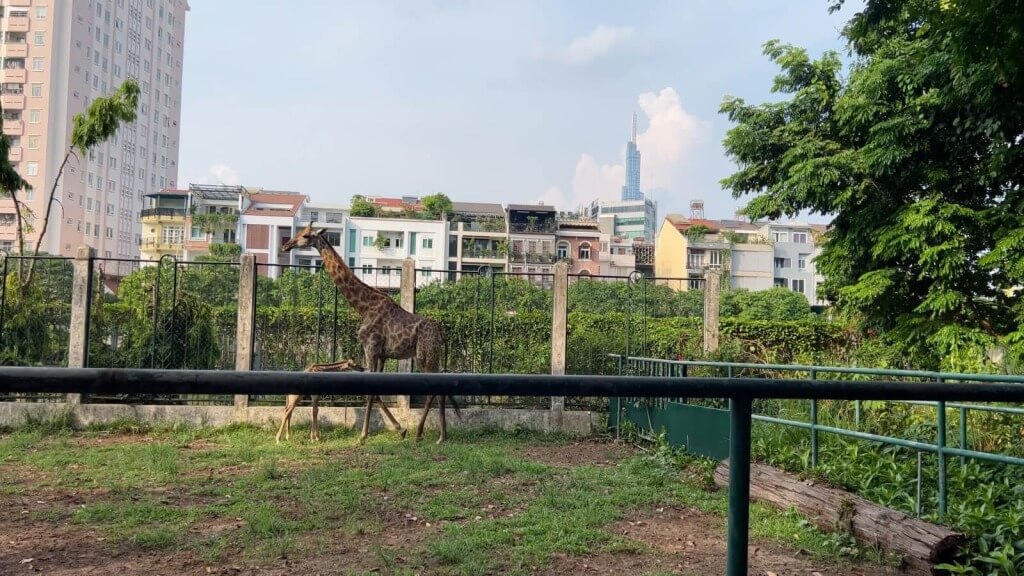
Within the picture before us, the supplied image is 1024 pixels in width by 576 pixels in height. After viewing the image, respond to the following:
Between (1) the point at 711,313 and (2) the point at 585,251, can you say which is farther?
(2) the point at 585,251

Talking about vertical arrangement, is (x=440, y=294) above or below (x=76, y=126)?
below

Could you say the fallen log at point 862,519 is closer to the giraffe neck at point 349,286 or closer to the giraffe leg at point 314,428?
the giraffe leg at point 314,428

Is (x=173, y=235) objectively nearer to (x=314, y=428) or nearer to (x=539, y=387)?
(x=314, y=428)

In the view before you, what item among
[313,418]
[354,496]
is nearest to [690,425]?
[354,496]

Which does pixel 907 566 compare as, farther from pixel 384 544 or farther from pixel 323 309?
pixel 323 309

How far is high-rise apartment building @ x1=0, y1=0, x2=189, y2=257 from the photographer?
196 feet

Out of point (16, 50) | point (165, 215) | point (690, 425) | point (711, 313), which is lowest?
point (690, 425)

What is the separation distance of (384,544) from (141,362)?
282 inches

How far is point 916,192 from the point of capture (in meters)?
12.5

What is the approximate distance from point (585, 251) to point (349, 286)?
A: 2138 inches

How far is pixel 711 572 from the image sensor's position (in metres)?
4.32

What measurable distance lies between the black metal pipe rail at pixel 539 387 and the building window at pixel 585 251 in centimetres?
6257

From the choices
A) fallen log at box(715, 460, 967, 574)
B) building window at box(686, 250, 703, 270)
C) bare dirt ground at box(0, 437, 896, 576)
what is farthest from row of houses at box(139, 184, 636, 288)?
bare dirt ground at box(0, 437, 896, 576)

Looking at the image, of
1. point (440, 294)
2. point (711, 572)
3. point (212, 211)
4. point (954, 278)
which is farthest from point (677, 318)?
point (212, 211)
